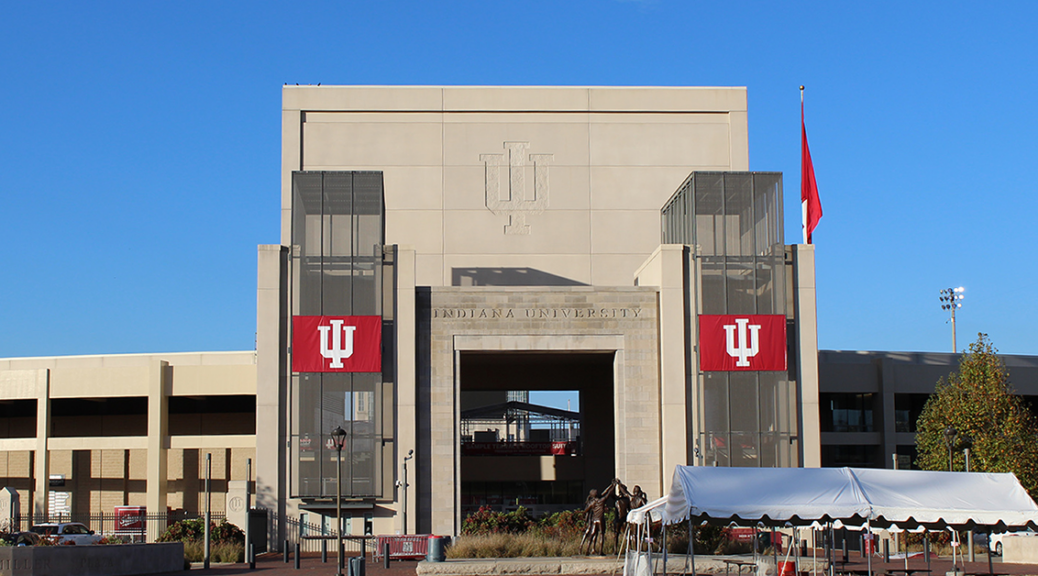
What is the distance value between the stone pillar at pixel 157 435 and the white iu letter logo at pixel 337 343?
1330cm

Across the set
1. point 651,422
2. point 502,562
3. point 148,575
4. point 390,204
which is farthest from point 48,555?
point 390,204

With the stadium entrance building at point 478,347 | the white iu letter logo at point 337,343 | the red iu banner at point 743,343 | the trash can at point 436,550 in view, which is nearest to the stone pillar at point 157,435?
the stadium entrance building at point 478,347

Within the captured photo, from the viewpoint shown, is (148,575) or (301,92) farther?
(301,92)

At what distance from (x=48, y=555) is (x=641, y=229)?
31424mm

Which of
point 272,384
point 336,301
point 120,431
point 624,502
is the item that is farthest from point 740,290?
point 120,431

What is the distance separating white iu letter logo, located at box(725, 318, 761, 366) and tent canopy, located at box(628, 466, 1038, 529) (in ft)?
65.2

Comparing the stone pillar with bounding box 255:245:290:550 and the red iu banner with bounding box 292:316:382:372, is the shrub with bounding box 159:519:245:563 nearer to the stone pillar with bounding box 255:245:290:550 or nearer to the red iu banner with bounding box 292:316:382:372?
the stone pillar with bounding box 255:245:290:550

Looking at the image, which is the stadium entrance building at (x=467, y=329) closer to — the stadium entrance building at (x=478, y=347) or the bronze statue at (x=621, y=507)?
the stadium entrance building at (x=478, y=347)

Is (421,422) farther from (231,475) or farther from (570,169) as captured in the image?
(231,475)

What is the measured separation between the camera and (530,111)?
52875 millimetres

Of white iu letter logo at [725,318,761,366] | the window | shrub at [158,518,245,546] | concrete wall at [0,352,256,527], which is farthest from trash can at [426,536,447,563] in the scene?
the window

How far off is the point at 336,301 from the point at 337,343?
1741 millimetres

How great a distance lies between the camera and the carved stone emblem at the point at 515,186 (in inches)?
2037

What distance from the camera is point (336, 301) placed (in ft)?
142
